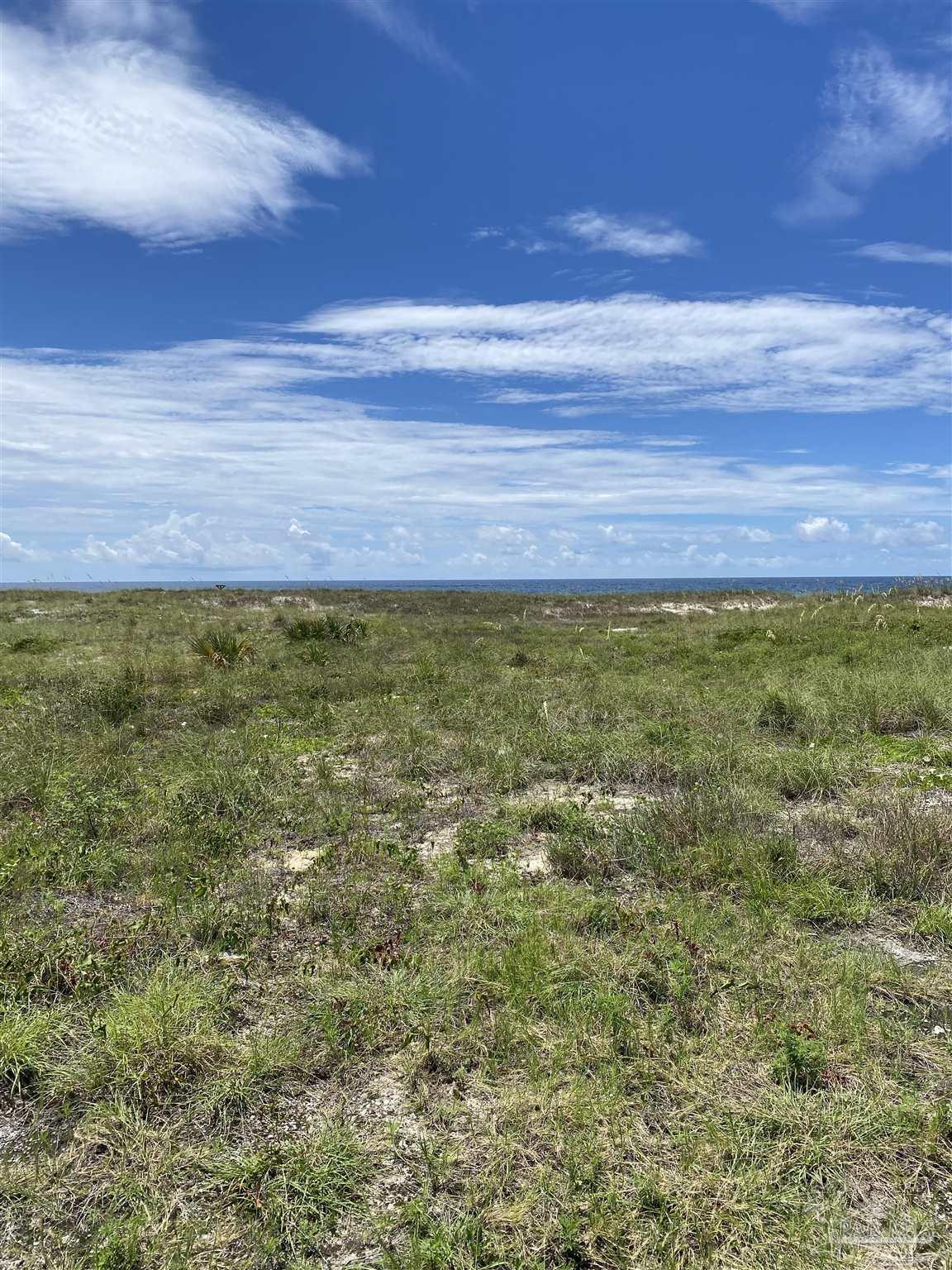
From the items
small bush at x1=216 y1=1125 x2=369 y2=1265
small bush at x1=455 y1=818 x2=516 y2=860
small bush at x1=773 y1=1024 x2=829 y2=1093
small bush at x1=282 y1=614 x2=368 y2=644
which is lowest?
small bush at x1=216 y1=1125 x2=369 y2=1265

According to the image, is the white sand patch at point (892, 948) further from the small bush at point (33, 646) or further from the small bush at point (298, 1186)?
the small bush at point (33, 646)

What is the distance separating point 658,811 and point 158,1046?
14.2ft

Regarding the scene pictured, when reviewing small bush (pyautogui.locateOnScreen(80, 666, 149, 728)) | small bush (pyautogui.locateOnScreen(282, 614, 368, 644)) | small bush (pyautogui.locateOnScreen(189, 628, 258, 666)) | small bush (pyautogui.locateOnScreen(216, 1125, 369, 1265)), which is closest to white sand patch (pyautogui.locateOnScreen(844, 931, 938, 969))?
small bush (pyautogui.locateOnScreen(216, 1125, 369, 1265))

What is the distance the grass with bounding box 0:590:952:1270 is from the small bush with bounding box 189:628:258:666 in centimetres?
513

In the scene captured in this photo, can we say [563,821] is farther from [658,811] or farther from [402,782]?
[402,782]

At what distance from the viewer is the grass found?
287cm

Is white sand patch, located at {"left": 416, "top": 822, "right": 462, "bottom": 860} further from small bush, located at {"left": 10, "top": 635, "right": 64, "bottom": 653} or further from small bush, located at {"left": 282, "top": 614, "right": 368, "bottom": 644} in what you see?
small bush, located at {"left": 10, "top": 635, "right": 64, "bottom": 653}

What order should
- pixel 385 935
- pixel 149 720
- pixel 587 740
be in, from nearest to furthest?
pixel 385 935, pixel 587 740, pixel 149 720

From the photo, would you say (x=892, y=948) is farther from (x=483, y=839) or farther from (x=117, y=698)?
(x=117, y=698)

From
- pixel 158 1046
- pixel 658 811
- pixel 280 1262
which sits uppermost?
pixel 658 811

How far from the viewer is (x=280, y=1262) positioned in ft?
8.96

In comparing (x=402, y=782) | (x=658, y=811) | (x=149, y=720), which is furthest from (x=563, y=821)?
(x=149, y=720)

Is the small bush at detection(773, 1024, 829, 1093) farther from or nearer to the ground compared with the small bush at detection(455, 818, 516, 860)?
nearer to the ground

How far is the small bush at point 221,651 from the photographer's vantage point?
14828 mm
